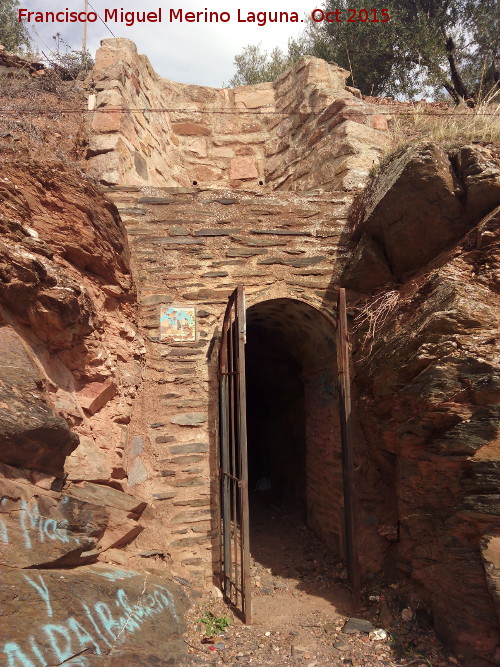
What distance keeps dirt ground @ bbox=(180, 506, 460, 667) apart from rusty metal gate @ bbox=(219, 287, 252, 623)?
19 cm

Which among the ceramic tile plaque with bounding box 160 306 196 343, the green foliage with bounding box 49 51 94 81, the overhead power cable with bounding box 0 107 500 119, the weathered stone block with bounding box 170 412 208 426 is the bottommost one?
the weathered stone block with bounding box 170 412 208 426

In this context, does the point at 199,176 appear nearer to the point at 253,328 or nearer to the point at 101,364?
the point at 253,328

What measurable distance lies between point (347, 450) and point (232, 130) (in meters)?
5.56

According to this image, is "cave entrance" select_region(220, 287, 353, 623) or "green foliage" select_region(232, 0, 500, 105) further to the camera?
"green foliage" select_region(232, 0, 500, 105)

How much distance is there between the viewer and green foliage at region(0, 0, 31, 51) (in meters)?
11.5

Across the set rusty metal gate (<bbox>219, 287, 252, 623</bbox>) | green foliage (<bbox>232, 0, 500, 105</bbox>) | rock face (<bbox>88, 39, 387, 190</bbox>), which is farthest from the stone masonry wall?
green foliage (<bbox>232, 0, 500, 105</bbox>)

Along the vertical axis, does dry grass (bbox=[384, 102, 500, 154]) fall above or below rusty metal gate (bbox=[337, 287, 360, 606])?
above

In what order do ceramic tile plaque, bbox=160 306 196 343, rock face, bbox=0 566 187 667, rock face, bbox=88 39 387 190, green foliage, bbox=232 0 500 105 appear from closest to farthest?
rock face, bbox=0 566 187 667
ceramic tile plaque, bbox=160 306 196 343
rock face, bbox=88 39 387 190
green foliage, bbox=232 0 500 105

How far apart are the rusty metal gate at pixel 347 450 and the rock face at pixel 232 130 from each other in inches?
77.8

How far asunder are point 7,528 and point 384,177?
4.17 meters

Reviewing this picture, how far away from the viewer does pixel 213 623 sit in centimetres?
429

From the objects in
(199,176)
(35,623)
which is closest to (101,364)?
A: (35,623)

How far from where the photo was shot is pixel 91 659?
3092 mm

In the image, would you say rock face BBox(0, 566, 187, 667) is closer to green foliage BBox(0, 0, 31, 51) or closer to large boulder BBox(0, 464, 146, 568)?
large boulder BBox(0, 464, 146, 568)
